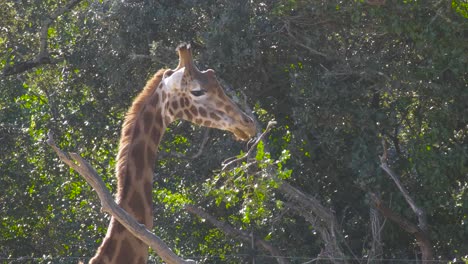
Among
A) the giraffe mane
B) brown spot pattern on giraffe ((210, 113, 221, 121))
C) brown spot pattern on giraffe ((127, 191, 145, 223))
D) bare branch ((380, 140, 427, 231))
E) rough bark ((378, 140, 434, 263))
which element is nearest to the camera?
brown spot pattern on giraffe ((127, 191, 145, 223))

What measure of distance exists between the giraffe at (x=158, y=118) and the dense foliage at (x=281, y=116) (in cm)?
223

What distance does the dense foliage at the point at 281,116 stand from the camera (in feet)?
26.9

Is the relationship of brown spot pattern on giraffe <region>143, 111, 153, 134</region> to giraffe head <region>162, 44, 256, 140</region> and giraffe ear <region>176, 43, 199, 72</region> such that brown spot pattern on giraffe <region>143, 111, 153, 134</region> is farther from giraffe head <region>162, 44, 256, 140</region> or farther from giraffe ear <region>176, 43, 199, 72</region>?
giraffe ear <region>176, 43, 199, 72</region>

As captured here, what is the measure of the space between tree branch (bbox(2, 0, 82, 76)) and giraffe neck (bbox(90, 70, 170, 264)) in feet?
15.0

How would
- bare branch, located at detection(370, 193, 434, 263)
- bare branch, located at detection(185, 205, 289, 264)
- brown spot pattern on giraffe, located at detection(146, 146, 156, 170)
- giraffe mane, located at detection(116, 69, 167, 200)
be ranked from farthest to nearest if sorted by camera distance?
1. bare branch, located at detection(185, 205, 289, 264)
2. bare branch, located at detection(370, 193, 434, 263)
3. brown spot pattern on giraffe, located at detection(146, 146, 156, 170)
4. giraffe mane, located at detection(116, 69, 167, 200)

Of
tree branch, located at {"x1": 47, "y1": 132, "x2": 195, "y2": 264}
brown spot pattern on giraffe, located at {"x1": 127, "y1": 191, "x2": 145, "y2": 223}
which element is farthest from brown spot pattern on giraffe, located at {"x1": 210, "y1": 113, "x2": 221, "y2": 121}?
tree branch, located at {"x1": 47, "y1": 132, "x2": 195, "y2": 264}

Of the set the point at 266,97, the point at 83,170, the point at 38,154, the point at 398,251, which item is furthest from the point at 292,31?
the point at 83,170

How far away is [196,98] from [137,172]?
26.8 inches

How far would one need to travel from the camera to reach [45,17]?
32.8ft

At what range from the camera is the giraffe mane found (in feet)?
16.5

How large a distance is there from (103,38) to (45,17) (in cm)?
82

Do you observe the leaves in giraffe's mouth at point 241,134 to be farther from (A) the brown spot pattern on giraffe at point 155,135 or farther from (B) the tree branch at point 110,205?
(B) the tree branch at point 110,205

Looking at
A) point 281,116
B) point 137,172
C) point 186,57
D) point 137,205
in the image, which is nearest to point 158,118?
point 186,57

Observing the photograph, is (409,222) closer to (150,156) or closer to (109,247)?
(150,156)
